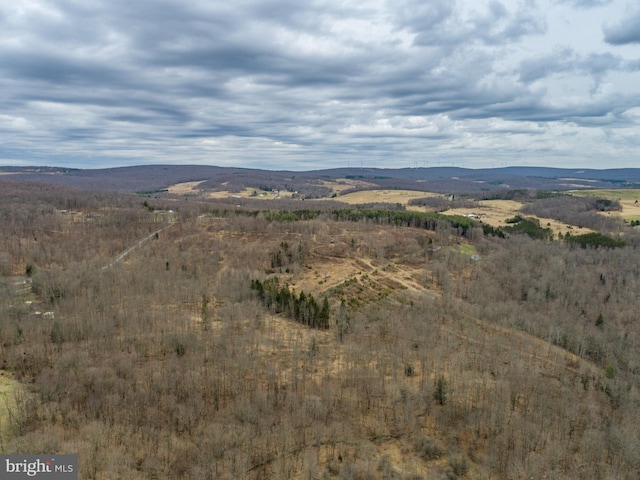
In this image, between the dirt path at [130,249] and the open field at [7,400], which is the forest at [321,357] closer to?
the open field at [7,400]

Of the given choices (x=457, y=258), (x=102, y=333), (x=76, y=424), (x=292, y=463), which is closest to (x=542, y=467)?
(x=292, y=463)

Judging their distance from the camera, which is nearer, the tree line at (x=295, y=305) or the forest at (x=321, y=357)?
the forest at (x=321, y=357)

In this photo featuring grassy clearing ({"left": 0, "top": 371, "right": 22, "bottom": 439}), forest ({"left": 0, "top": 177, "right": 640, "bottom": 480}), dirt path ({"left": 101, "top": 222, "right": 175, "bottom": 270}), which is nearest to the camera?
grassy clearing ({"left": 0, "top": 371, "right": 22, "bottom": 439})

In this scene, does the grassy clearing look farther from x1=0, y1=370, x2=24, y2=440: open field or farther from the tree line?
the tree line

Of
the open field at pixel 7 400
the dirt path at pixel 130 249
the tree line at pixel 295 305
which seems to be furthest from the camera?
the dirt path at pixel 130 249

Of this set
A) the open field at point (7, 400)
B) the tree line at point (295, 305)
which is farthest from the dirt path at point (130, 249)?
the open field at point (7, 400)

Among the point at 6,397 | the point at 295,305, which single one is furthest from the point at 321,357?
the point at 6,397

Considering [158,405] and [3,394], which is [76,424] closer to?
[158,405]

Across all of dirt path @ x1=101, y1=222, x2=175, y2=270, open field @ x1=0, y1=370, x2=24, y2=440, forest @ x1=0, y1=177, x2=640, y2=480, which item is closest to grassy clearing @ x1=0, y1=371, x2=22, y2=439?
Answer: open field @ x1=0, y1=370, x2=24, y2=440
